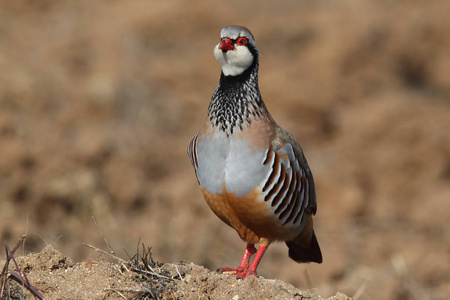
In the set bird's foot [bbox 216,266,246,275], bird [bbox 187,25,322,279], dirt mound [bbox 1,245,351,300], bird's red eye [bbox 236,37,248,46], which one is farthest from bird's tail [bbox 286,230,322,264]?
bird's red eye [bbox 236,37,248,46]

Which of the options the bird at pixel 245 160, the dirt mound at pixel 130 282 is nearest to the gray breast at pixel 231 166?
the bird at pixel 245 160

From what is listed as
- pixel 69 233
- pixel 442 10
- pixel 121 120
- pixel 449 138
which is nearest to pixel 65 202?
pixel 69 233

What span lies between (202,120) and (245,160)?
244 inches

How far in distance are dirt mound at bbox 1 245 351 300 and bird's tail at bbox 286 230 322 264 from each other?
1.41 meters

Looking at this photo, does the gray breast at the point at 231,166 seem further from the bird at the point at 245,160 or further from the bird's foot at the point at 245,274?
the bird's foot at the point at 245,274

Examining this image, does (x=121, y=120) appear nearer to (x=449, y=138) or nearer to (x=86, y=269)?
(x=449, y=138)

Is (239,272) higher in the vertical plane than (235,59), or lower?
lower

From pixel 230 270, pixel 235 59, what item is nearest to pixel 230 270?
pixel 230 270

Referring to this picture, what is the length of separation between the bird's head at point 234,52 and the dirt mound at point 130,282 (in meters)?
1.38

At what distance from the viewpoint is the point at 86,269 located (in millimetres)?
3582

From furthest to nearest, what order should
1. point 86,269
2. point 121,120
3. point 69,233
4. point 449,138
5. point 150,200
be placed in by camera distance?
point 449,138 < point 121,120 < point 150,200 < point 69,233 < point 86,269

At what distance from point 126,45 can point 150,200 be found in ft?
10.9

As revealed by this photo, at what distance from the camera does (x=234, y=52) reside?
4.41 metres

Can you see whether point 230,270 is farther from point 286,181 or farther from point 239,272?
point 286,181
